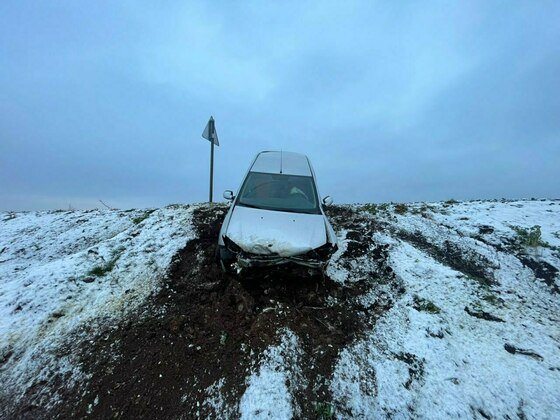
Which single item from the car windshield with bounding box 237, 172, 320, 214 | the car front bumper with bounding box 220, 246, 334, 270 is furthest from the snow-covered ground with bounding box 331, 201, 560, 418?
the car windshield with bounding box 237, 172, 320, 214

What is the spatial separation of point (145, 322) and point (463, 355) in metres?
4.70

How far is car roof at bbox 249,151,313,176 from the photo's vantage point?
691cm

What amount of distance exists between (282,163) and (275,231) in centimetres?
273

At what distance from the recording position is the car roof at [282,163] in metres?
6.91

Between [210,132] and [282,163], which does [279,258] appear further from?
[210,132]

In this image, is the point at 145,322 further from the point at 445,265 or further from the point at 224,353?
the point at 445,265

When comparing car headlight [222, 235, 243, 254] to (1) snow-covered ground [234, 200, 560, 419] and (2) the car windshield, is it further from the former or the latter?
(1) snow-covered ground [234, 200, 560, 419]

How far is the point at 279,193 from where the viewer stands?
Result: 6.22 m

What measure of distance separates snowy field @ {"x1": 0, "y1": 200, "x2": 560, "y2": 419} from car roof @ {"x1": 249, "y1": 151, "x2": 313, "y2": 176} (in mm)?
1858

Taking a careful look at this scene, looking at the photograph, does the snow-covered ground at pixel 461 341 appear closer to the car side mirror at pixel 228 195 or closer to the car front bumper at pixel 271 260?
the car front bumper at pixel 271 260

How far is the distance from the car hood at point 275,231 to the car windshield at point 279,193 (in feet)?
0.81

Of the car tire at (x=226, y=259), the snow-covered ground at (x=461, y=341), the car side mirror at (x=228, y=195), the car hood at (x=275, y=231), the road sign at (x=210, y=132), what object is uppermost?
the road sign at (x=210, y=132)

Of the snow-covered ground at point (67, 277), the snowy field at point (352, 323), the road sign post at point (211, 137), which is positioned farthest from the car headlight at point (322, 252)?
the road sign post at point (211, 137)

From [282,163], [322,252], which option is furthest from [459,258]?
[282,163]
